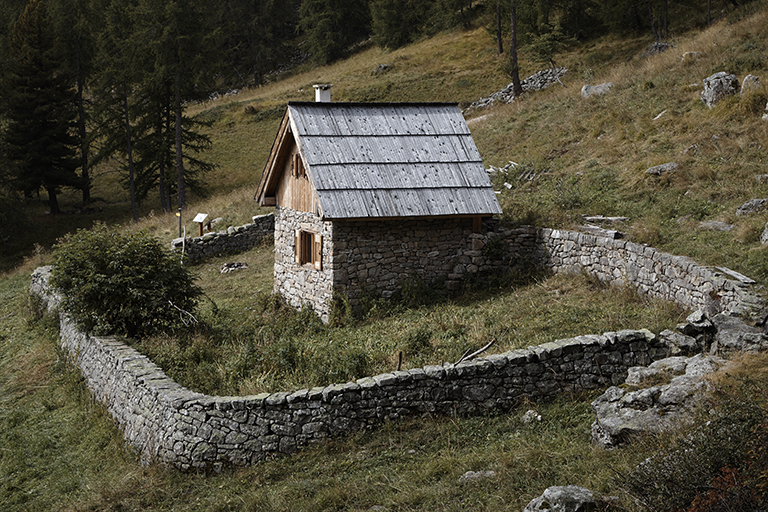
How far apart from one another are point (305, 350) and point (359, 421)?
2926mm

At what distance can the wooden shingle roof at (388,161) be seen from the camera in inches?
540

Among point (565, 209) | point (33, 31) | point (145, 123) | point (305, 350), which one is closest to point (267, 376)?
point (305, 350)

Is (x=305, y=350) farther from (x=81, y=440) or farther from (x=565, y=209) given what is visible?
(x=565, y=209)

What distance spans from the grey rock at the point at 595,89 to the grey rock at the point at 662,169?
820 cm

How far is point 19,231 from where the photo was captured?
101 feet

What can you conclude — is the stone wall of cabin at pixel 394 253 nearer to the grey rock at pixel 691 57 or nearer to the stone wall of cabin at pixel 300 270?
the stone wall of cabin at pixel 300 270

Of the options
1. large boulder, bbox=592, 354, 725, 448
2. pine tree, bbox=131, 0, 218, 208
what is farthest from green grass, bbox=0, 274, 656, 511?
pine tree, bbox=131, 0, 218, 208

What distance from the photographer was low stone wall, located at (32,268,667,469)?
27.4ft

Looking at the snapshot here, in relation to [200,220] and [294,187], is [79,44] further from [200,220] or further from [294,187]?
[294,187]

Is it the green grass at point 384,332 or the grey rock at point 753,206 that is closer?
the green grass at point 384,332

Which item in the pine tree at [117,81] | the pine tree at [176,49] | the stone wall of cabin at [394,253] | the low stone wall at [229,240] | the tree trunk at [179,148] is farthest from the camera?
the pine tree at [117,81]

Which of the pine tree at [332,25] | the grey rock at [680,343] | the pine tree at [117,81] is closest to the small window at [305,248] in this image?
the grey rock at [680,343]

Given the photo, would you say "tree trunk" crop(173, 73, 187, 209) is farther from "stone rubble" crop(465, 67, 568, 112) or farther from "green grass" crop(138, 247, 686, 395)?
"green grass" crop(138, 247, 686, 395)

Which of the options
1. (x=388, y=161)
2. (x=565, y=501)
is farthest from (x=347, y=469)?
(x=388, y=161)
